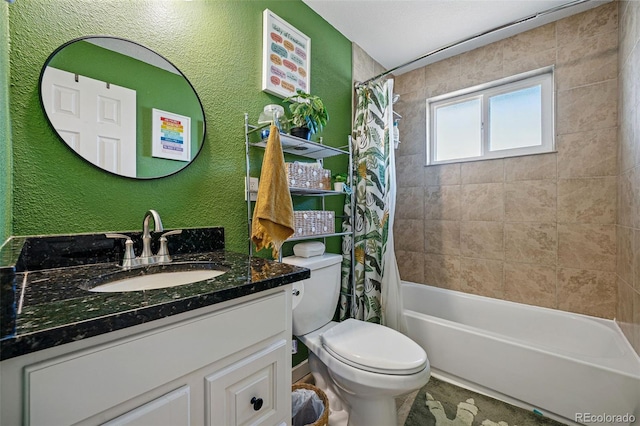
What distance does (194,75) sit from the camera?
119cm

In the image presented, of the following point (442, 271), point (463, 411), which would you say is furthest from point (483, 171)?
point (463, 411)

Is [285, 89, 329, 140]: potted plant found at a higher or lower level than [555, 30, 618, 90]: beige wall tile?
lower

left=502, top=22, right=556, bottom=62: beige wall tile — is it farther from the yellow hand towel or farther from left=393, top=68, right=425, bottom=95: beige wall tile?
the yellow hand towel

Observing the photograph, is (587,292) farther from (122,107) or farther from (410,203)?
(122,107)

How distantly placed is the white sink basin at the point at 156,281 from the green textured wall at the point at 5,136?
271mm

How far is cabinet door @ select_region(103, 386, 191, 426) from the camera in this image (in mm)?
494

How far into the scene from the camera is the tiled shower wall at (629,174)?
1.27 meters

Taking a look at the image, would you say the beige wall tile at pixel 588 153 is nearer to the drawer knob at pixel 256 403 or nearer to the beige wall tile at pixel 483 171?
the beige wall tile at pixel 483 171

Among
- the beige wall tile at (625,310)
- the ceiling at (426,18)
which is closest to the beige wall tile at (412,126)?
the ceiling at (426,18)

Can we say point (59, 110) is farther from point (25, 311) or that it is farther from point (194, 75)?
point (25, 311)

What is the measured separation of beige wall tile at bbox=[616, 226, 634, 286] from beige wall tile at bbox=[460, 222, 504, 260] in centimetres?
60

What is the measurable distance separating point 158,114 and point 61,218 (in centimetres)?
52

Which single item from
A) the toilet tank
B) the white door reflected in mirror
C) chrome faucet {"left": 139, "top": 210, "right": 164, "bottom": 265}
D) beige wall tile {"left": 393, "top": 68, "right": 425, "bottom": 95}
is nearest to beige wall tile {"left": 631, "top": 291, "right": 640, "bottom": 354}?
the toilet tank

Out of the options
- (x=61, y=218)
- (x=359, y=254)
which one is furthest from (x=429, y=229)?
(x=61, y=218)
